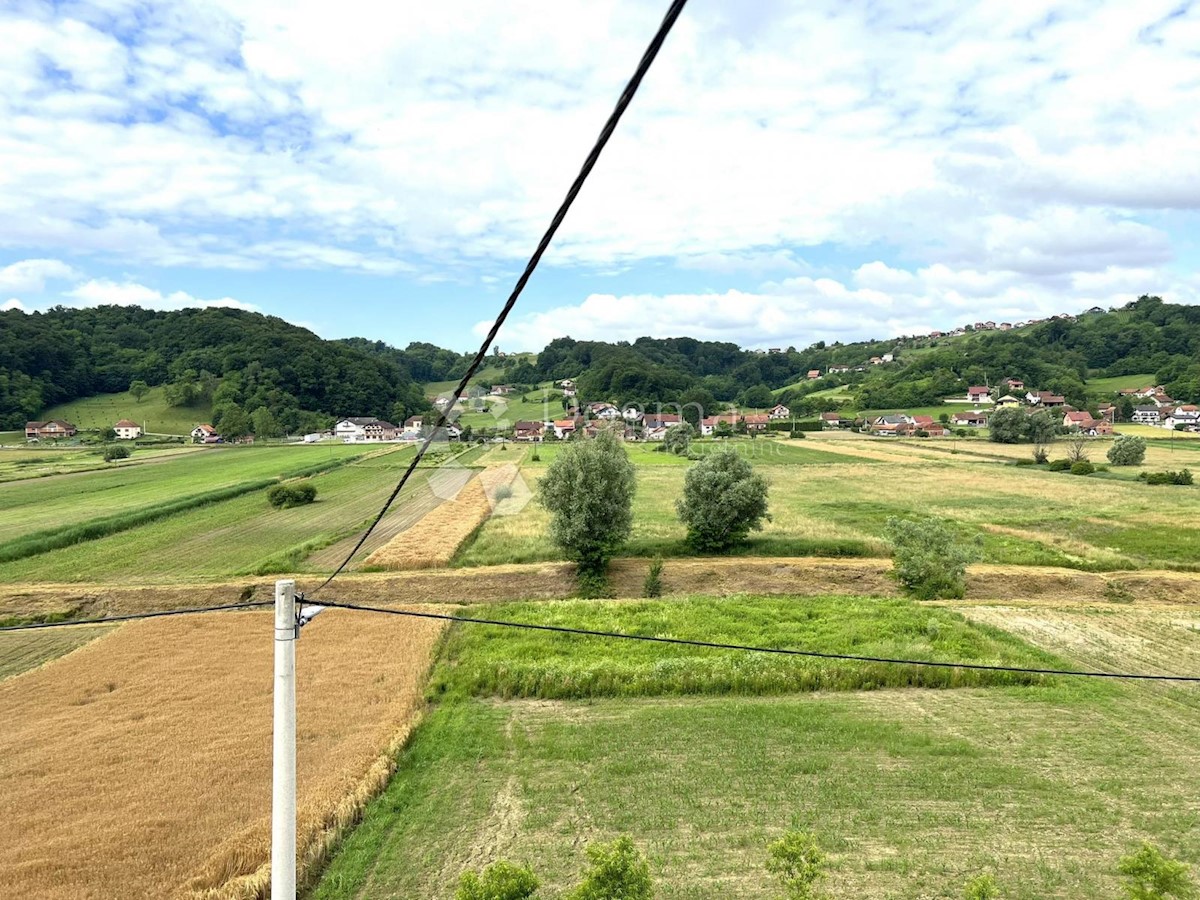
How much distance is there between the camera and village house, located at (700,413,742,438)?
118m

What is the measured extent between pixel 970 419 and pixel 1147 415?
105ft

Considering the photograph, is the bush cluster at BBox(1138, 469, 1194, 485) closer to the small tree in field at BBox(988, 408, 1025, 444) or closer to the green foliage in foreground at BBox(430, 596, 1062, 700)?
the small tree in field at BBox(988, 408, 1025, 444)

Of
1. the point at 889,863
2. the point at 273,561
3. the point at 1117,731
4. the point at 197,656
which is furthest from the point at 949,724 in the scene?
the point at 273,561

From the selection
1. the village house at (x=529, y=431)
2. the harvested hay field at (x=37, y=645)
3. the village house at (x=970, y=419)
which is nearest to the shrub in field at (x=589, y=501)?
the harvested hay field at (x=37, y=645)

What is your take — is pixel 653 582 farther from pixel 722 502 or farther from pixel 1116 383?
pixel 1116 383

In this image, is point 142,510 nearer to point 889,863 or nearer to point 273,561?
point 273,561

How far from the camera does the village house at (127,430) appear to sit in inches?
3924

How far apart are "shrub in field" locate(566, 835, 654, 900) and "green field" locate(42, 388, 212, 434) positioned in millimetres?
122157

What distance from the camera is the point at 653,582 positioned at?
93.4 feet

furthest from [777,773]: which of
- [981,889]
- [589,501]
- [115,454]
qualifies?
[115,454]

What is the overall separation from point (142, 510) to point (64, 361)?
3902 inches

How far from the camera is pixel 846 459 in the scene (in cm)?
7700

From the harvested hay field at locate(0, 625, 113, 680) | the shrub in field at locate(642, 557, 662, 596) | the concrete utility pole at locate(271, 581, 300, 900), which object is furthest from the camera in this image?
the shrub in field at locate(642, 557, 662, 596)

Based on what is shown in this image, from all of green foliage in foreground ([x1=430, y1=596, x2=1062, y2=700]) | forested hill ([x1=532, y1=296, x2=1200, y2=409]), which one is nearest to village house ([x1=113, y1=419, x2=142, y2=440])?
forested hill ([x1=532, y1=296, x2=1200, y2=409])
